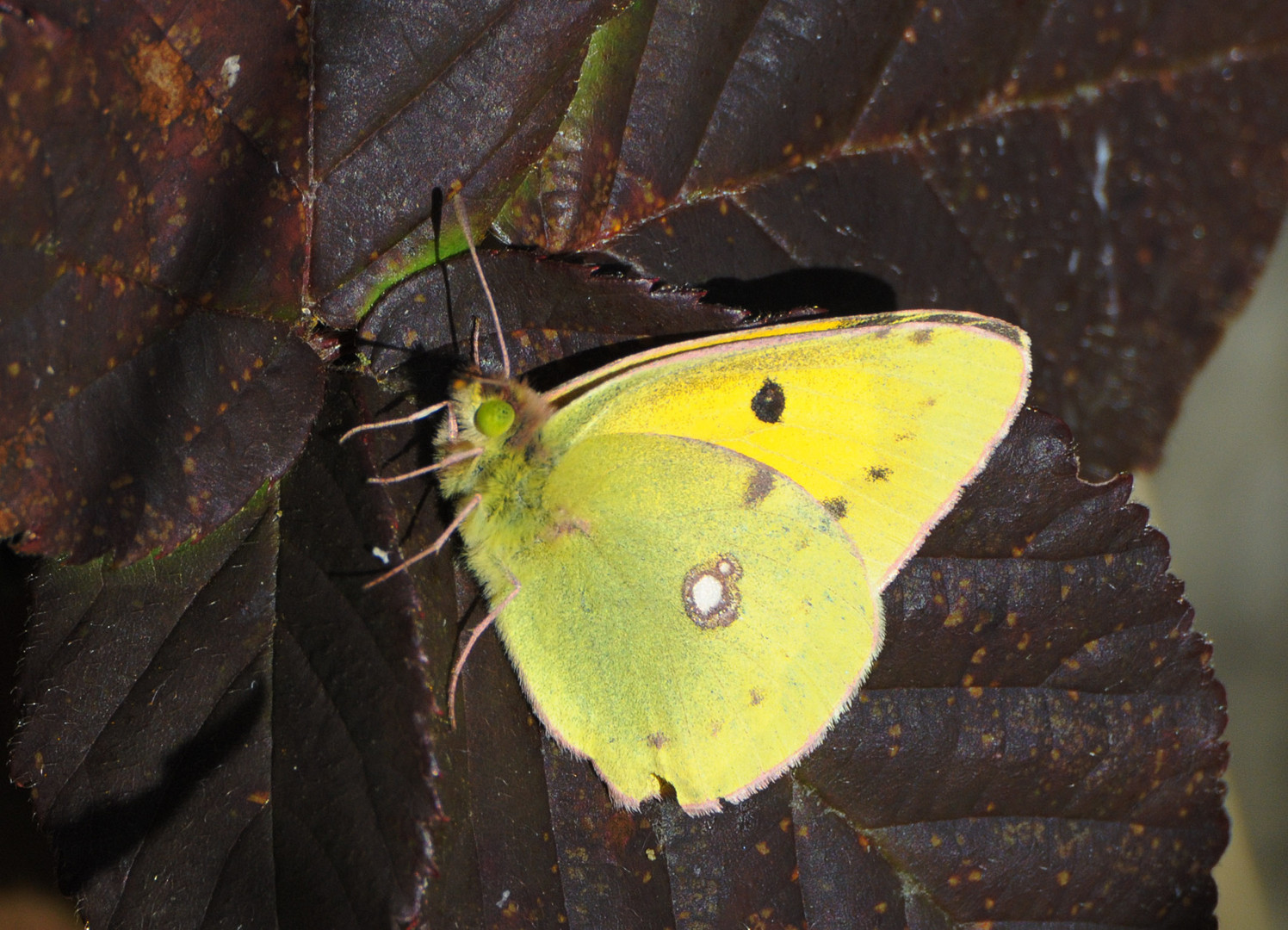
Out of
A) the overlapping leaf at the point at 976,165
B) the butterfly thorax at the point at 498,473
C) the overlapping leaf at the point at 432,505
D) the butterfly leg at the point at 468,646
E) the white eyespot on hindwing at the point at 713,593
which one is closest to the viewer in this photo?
the overlapping leaf at the point at 432,505

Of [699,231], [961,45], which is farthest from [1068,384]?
[699,231]

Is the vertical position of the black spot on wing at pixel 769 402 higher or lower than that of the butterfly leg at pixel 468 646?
lower

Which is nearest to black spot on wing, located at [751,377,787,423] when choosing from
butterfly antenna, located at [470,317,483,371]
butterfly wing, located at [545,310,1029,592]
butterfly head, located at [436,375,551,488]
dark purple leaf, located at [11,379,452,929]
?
butterfly wing, located at [545,310,1029,592]

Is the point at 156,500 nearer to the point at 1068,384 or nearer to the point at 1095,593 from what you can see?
the point at 1095,593

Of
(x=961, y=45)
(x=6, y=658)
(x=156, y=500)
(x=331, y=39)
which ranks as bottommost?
(x=961, y=45)

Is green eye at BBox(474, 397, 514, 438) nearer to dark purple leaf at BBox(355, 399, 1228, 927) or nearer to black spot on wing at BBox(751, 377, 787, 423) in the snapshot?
black spot on wing at BBox(751, 377, 787, 423)

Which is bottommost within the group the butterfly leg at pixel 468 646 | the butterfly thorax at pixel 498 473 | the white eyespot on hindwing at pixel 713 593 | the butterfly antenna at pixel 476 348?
the white eyespot on hindwing at pixel 713 593

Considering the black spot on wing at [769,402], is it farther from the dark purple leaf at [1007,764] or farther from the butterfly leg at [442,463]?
the butterfly leg at [442,463]

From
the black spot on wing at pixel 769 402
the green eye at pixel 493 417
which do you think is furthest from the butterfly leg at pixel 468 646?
the black spot on wing at pixel 769 402
